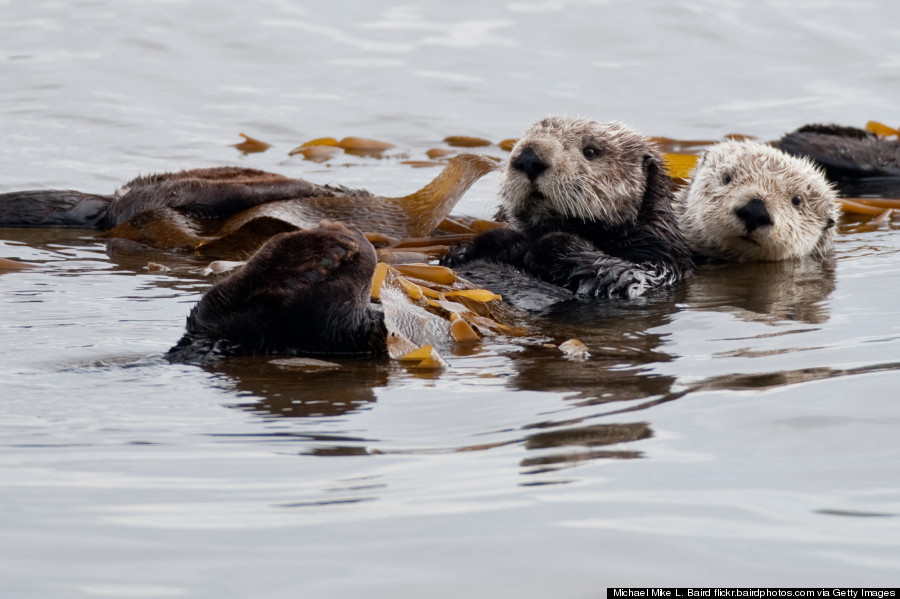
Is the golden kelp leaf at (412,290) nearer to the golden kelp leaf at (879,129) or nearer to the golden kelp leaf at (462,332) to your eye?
the golden kelp leaf at (462,332)

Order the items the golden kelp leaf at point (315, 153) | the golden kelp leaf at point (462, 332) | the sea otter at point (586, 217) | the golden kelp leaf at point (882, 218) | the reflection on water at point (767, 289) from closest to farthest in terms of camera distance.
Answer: the golden kelp leaf at point (462, 332) < the reflection on water at point (767, 289) < the sea otter at point (586, 217) < the golden kelp leaf at point (882, 218) < the golden kelp leaf at point (315, 153)

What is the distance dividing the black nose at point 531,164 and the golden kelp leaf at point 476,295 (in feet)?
3.20

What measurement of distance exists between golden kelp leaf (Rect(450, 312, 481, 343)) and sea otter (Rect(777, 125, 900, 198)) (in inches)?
197

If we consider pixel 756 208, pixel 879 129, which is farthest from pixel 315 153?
pixel 879 129

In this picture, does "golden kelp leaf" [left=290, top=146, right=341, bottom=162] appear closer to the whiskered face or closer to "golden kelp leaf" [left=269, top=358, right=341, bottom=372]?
the whiskered face

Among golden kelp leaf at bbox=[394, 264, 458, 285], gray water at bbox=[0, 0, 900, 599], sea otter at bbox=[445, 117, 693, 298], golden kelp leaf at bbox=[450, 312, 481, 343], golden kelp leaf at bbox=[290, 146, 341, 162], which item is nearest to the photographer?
gray water at bbox=[0, 0, 900, 599]

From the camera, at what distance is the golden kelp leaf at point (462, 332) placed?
13.8 ft

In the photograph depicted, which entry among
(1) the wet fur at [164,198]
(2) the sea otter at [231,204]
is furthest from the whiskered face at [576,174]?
(1) the wet fur at [164,198]

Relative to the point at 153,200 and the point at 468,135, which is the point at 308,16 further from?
the point at 153,200

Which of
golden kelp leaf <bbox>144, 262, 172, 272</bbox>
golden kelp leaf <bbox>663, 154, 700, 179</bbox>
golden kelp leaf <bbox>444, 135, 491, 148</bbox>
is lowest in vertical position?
golden kelp leaf <bbox>144, 262, 172, 272</bbox>

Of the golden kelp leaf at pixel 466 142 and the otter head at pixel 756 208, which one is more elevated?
the golden kelp leaf at pixel 466 142

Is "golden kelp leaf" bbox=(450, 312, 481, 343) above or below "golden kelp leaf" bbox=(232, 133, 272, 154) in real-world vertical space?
below

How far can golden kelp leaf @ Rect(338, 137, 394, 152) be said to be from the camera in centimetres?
948

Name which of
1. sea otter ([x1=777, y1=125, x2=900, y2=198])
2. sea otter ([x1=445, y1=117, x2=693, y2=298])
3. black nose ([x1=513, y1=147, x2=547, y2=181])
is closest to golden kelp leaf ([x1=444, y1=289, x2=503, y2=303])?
sea otter ([x1=445, y1=117, x2=693, y2=298])
